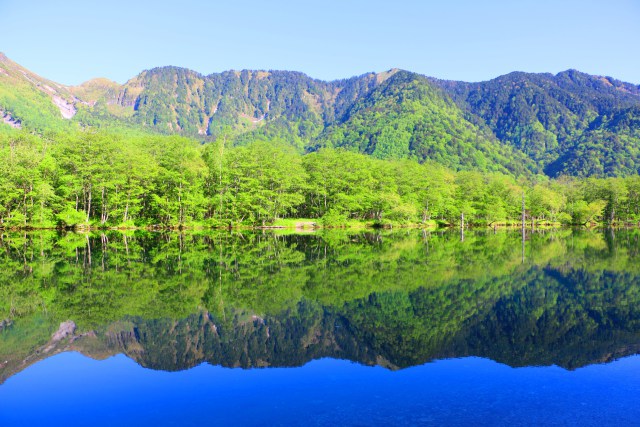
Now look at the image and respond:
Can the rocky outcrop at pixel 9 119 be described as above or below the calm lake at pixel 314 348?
above

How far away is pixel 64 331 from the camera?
1309 cm

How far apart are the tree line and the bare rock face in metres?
47.9

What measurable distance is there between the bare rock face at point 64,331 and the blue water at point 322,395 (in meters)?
1.55

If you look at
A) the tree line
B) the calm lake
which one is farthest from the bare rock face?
the tree line

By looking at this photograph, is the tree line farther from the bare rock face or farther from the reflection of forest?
the bare rock face

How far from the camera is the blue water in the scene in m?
8.11

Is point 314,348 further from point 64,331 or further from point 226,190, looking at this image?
point 226,190

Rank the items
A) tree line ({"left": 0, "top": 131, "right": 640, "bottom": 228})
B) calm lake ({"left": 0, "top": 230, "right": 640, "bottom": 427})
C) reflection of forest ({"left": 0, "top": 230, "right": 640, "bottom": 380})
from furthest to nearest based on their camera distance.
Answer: tree line ({"left": 0, "top": 131, "right": 640, "bottom": 228}) → reflection of forest ({"left": 0, "top": 230, "right": 640, "bottom": 380}) → calm lake ({"left": 0, "top": 230, "right": 640, "bottom": 427})

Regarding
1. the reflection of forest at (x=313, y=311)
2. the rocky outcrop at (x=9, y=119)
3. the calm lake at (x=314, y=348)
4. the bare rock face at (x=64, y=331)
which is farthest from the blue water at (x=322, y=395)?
the rocky outcrop at (x=9, y=119)

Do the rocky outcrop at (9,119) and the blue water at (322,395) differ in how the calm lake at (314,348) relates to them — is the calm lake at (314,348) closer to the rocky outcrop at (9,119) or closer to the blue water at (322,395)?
the blue water at (322,395)

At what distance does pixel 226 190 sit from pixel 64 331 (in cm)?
5733

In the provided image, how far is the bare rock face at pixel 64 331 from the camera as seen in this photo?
12555mm

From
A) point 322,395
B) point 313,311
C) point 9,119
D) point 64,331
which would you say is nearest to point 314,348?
point 322,395

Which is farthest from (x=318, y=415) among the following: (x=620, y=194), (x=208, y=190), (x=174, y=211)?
(x=620, y=194)
